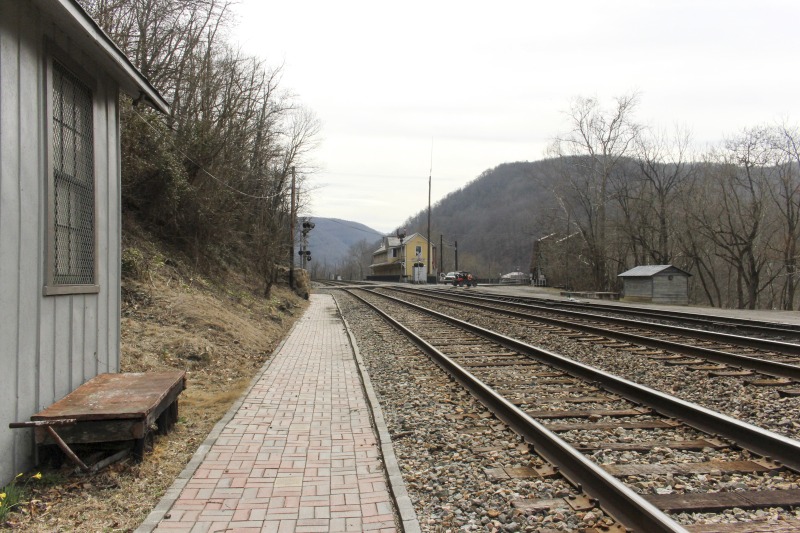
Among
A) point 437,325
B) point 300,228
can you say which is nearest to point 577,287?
point 300,228

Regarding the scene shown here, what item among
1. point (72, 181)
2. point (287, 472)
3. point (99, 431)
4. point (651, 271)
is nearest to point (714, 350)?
point (287, 472)

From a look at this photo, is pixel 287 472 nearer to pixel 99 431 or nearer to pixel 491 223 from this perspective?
pixel 99 431

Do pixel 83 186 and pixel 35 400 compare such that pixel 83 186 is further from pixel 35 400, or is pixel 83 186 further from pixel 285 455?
pixel 285 455

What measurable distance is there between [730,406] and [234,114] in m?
18.4

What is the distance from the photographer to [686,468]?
4.57m

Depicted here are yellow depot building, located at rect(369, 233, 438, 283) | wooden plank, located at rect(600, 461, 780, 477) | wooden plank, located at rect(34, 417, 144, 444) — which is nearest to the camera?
wooden plank, located at rect(34, 417, 144, 444)

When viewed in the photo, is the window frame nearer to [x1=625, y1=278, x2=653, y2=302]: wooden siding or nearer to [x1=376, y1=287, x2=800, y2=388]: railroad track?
[x1=376, y1=287, x2=800, y2=388]: railroad track

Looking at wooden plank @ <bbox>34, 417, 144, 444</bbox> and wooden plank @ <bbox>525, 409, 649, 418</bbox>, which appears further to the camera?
wooden plank @ <bbox>525, 409, 649, 418</bbox>

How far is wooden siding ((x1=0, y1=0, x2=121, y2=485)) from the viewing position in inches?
162

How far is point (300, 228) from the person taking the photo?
1430 inches

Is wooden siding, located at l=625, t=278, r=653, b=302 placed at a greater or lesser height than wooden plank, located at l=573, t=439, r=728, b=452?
greater

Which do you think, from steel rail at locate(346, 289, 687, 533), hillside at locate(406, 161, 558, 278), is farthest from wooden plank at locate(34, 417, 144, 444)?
hillside at locate(406, 161, 558, 278)

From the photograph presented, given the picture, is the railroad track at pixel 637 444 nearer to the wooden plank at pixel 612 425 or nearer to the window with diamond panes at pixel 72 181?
the wooden plank at pixel 612 425

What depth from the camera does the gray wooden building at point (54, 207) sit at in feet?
13.7
